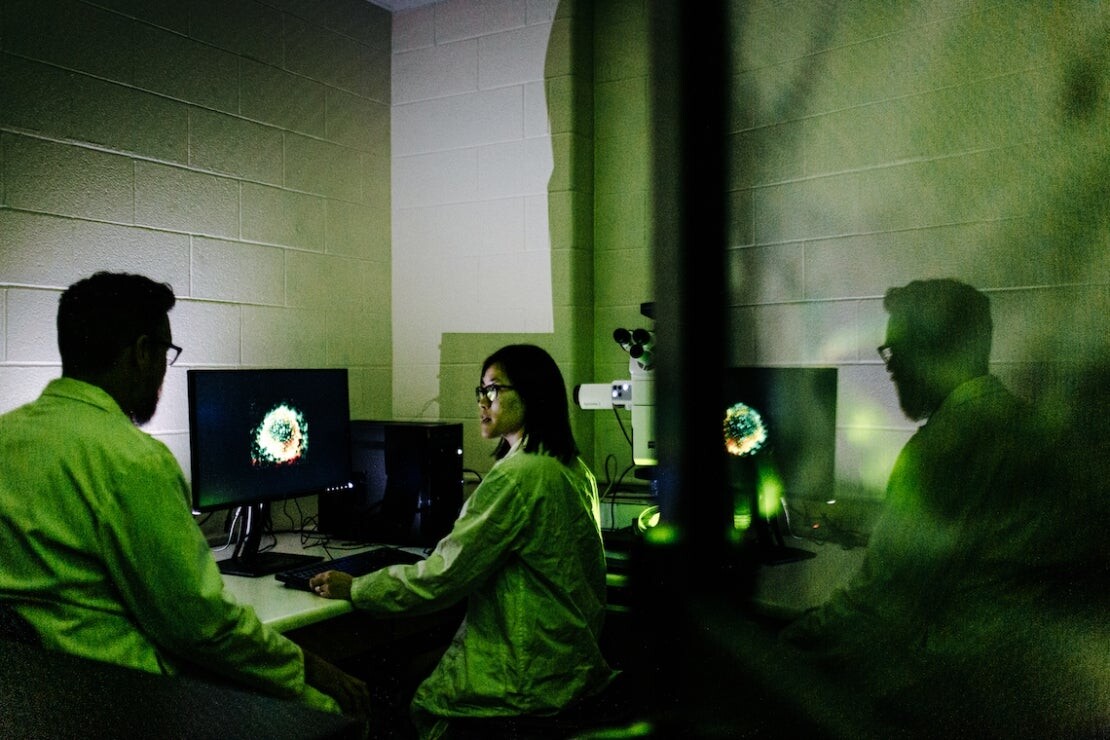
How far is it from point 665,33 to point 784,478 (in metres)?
0.17

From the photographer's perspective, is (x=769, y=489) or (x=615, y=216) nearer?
(x=769, y=489)

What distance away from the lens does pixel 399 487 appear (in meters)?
2.60

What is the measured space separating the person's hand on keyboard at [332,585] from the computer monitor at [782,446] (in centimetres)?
178

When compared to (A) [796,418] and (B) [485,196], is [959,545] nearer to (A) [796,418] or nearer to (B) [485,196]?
(A) [796,418]

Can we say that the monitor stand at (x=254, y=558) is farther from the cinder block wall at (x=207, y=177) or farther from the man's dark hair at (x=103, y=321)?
the man's dark hair at (x=103, y=321)

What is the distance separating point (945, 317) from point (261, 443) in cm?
218

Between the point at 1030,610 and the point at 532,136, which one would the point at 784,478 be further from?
the point at 532,136

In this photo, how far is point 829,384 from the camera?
12.3 inches

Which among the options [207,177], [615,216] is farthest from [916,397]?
[615,216]

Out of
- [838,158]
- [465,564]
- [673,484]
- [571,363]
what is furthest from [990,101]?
[571,363]

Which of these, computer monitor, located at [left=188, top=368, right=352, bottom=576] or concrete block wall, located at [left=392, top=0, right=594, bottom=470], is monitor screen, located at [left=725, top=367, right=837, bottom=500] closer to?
computer monitor, located at [left=188, top=368, right=352, bottom=576]

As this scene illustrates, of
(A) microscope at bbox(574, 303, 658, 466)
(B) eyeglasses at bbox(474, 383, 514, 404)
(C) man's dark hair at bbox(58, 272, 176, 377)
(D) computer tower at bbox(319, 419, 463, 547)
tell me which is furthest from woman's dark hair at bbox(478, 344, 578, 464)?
(C) man's dark hair at bbox(58, 272, 176, 377)

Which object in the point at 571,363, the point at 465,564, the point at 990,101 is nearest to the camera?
the point at 990,101

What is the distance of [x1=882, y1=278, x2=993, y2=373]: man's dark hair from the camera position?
11.5 inches
